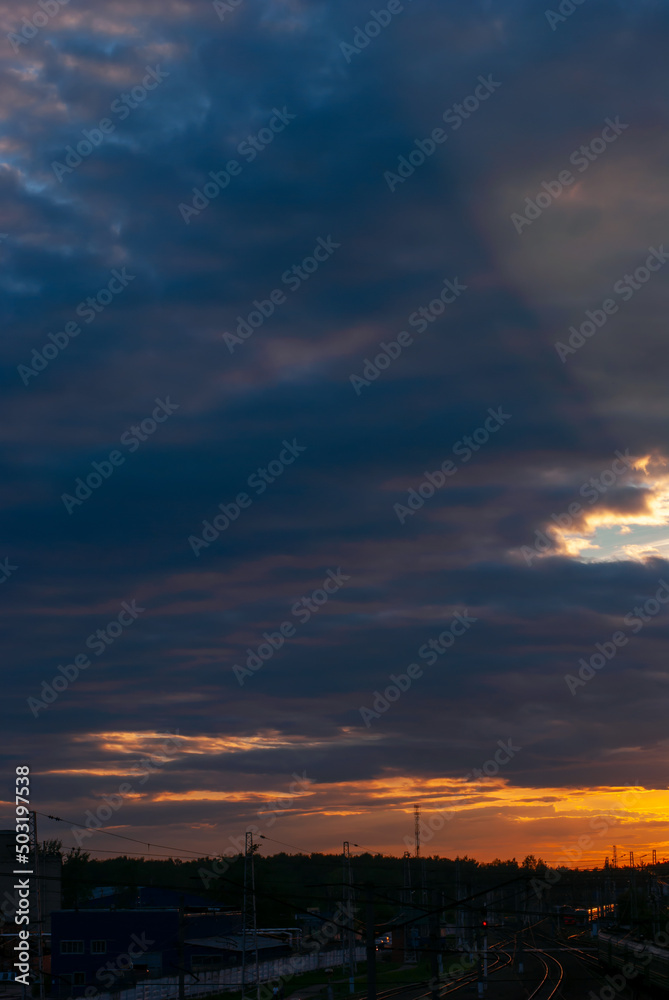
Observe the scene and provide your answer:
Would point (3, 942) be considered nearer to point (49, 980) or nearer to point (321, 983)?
point (49, 980)

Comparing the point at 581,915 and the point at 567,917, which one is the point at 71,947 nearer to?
the point at 581,915

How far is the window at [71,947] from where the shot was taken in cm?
9362

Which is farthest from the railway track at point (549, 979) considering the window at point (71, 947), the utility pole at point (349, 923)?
the window at point (71, 947)

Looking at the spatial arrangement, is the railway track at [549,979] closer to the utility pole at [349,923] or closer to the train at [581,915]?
the train at [581,915]

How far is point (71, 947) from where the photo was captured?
9381 centimetres

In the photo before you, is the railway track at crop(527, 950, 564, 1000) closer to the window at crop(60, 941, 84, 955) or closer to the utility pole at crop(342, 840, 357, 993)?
the utility pole at crop(342, 840, 357, 993)

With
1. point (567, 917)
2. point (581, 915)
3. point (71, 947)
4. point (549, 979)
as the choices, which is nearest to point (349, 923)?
point (549, 979)

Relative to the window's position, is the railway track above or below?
below

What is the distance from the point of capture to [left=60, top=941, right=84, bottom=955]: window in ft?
307

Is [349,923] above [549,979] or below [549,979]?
above

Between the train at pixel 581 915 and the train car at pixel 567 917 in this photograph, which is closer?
the train car at pixel 567 917

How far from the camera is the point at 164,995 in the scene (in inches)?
3152

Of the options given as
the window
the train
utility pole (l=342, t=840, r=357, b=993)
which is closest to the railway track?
the train

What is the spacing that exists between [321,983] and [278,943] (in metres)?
19.0
